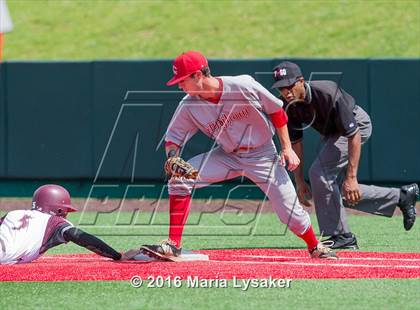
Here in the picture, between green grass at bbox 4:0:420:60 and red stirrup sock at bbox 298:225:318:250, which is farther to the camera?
green grass at bbox 4:0:420:60

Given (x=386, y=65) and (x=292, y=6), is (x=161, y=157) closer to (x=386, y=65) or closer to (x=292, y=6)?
(x=386, y=65)

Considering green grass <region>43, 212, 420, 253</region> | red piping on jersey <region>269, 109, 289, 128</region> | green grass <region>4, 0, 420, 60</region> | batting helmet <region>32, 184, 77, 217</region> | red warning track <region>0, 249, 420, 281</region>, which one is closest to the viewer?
red warning track <region>0, 249, 420, 281</region>

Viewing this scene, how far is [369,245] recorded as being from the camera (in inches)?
384

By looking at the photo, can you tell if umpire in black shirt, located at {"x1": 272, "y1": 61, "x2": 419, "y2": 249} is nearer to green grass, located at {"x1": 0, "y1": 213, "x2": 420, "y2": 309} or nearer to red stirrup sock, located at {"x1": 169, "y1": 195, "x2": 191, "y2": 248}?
red stirrup sock, located at {"x1": 169, "y1": 195, "x2": 191, "y2": 248}

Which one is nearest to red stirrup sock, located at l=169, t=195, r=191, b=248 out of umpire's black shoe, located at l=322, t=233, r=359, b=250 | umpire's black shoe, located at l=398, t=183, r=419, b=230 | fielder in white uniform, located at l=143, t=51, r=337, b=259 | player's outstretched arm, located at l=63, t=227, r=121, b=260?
fielder in white uniform, located at l=143, t=51, r=337, b=259

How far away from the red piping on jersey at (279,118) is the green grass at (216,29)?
1196 cm

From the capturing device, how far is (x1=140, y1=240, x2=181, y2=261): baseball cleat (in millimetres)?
8055

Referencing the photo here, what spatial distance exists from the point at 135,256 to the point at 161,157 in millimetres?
6853

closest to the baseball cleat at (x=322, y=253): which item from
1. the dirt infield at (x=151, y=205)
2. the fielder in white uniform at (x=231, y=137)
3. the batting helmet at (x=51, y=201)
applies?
the fielder in white uniform at (x=231, y=137)

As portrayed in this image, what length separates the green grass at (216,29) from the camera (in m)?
20.7

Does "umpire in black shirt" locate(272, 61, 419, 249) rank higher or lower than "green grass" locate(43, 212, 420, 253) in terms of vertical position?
higher

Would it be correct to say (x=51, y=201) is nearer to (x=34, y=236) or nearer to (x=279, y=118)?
(x=34, y=236)

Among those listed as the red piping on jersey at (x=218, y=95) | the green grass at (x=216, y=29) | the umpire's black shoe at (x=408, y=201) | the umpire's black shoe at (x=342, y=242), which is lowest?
the green grass at (x=216, y=29)

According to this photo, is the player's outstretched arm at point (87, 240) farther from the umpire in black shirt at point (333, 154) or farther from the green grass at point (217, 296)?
the umpire in black shirt at point (333, 154)
